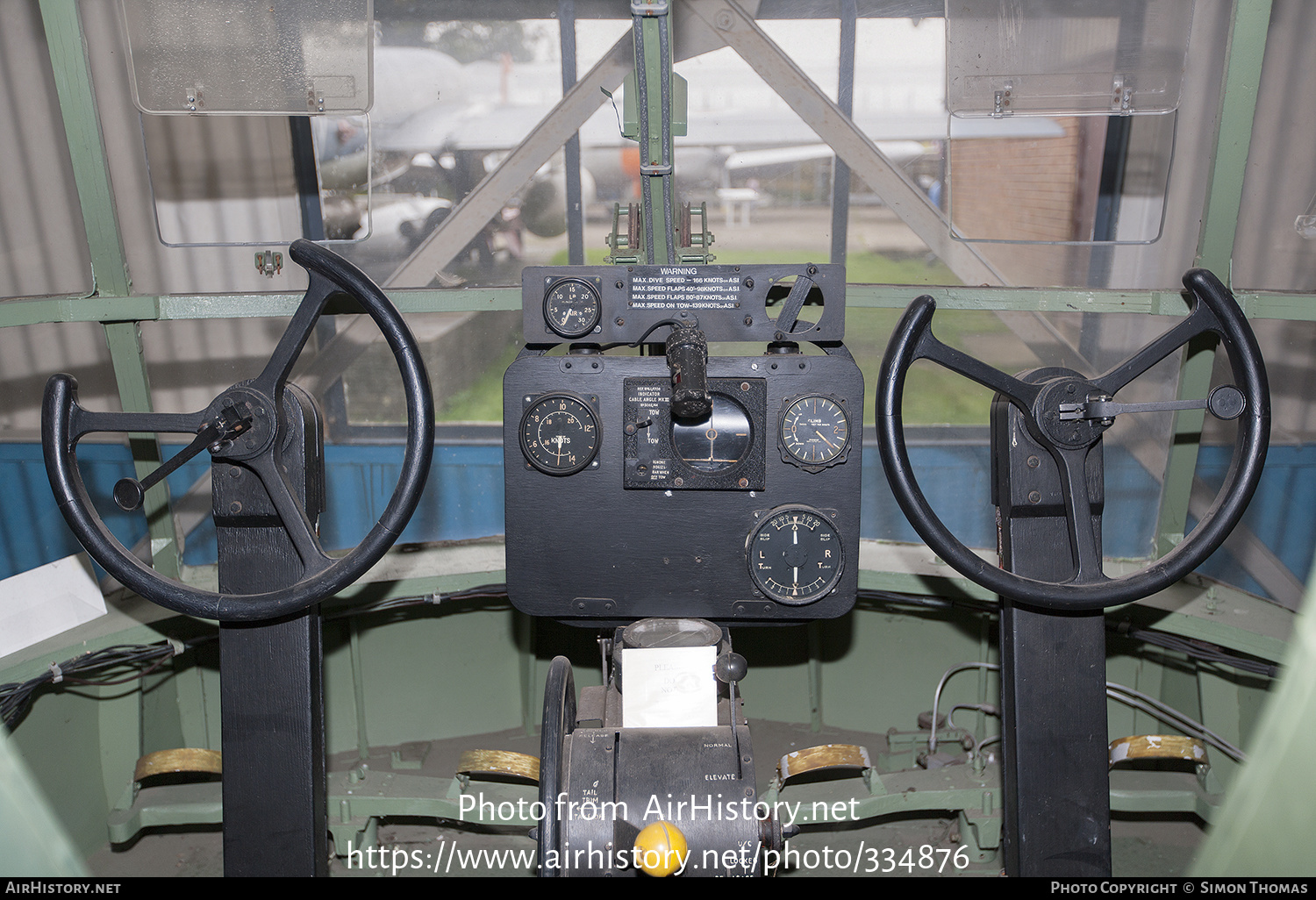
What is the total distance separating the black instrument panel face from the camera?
1591 millimetres

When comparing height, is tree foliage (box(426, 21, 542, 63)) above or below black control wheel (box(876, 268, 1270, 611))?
above

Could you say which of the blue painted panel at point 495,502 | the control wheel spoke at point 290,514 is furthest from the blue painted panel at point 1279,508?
the control wheel spoke at point 290,514

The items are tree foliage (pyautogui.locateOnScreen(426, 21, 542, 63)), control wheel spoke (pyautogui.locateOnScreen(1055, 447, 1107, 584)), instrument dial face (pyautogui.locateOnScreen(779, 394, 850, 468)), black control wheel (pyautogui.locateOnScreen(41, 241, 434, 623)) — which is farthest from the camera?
tree foliage (pyautogui.locateOnScreen(426, 21, 542, 63))

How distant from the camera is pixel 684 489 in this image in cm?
162

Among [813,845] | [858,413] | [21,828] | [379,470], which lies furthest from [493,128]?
[21,828]

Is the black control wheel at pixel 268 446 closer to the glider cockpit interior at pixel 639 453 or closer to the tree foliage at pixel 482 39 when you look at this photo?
the glider cockpit interior at pixel 639 453

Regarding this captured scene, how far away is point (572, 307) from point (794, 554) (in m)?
0.62

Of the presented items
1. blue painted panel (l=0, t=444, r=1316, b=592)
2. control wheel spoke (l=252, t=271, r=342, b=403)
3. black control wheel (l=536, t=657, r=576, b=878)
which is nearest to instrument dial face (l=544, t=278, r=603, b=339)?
control wheel spoke (l=252, t=271, r=342, b=403)

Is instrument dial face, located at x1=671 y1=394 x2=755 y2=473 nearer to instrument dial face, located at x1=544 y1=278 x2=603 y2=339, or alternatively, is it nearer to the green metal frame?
instrument dial face, located at x1=544 y1=278 x2=603 y2=339

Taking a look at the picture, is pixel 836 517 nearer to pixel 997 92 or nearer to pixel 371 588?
pixel 997 92

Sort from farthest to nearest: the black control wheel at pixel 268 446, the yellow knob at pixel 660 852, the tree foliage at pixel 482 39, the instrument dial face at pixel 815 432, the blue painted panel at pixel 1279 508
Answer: the tree foliage at pixel 482 39
the blue painted panel at pixel 1279 508
the instrument dial face at pixel 815 432
the black control wheel at pixel 268 446
the yellow knob at pixel 660 852

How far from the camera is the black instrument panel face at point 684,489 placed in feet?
5.22

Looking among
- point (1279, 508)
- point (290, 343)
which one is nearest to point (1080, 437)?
point (290, 343)

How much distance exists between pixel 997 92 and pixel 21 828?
1906 millimetres
